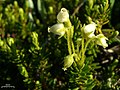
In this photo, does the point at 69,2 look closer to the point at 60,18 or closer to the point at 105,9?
the point at 105,9

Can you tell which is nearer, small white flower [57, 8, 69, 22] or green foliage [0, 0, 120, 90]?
small white flower [57, 8, 69, 22]

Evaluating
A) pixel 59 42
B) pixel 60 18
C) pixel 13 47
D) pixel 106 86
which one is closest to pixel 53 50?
pixel 59 42

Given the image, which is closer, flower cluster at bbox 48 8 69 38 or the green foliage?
flower cluster at bbox 48 8 69 38

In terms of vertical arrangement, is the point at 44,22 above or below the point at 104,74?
above

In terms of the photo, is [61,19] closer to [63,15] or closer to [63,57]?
[63,15]

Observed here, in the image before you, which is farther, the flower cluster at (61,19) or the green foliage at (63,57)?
the green foliage at (63,57)

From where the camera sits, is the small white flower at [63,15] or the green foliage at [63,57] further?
the green foliage at [63,57]

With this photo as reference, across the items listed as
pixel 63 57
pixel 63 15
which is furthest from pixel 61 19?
pixel 63 57

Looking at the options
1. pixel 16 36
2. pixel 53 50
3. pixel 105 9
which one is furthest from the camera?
pixel 16 36
